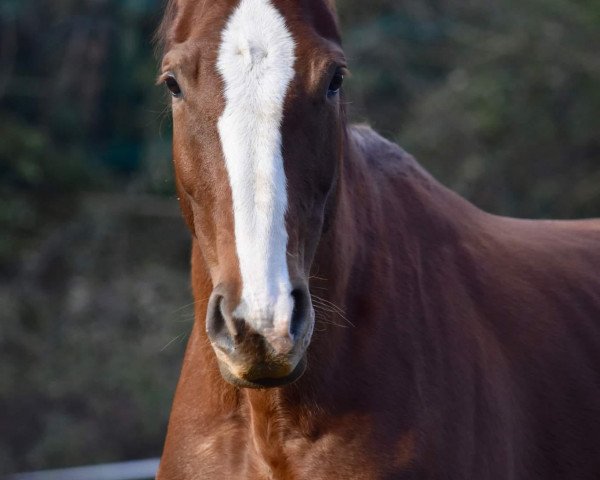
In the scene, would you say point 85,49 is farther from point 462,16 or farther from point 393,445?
point 393,445

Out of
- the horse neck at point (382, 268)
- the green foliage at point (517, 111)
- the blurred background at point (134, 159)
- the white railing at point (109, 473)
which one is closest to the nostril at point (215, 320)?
the horse neck at point (382, 268)

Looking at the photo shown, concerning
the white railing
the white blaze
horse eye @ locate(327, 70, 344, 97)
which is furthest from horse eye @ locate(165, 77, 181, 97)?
the white railing

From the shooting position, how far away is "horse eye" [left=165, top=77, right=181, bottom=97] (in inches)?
114

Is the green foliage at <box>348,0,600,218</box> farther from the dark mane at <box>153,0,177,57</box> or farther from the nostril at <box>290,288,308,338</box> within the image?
the nostril at <box>290,288,308,338</box>

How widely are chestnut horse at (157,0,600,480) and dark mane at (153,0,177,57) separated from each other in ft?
0.07

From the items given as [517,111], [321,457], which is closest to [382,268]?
[321,457]

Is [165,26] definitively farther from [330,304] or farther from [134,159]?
[134,159]

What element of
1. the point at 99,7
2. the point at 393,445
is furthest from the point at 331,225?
the point at 99,7

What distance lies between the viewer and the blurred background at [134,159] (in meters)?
11.6

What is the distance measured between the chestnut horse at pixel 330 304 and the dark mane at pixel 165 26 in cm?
2

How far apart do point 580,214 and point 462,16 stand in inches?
120

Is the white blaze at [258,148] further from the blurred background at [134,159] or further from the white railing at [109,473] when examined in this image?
the blurred background at [134,159]

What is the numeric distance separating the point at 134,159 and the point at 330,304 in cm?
1095

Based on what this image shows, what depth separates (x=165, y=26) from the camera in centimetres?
326
